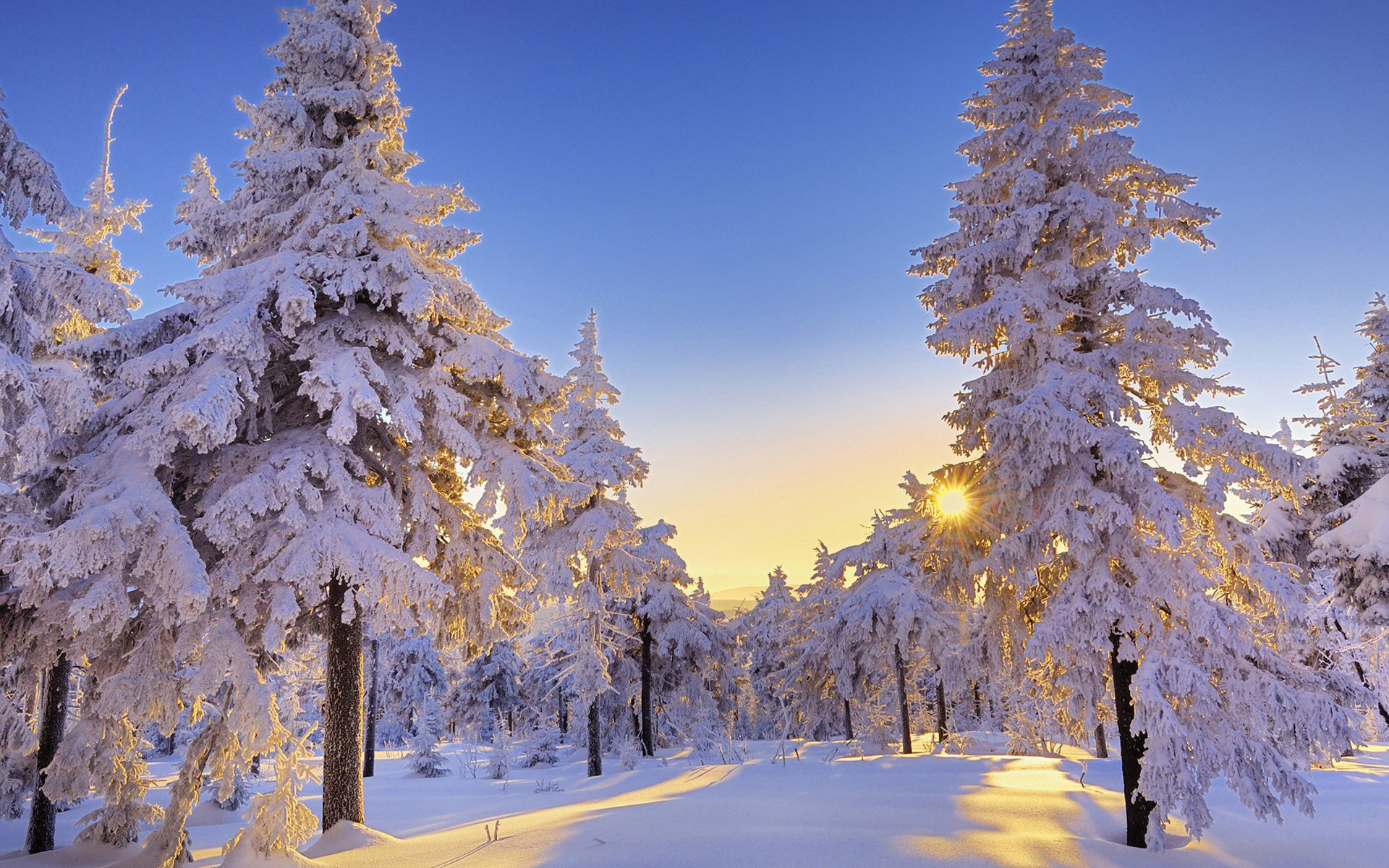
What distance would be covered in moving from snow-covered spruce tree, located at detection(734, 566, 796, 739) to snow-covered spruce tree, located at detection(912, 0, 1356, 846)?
27.6m

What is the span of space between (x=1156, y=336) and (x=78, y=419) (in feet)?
45.8

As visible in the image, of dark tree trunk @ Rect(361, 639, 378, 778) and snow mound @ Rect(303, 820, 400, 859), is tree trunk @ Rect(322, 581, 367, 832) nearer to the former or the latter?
snow mound @ Rect(303, 820, 400, 859)

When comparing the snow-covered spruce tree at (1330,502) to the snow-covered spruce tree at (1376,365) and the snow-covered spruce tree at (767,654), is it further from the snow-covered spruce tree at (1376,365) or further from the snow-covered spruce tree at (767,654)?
the snow-covered spruce tree at (767,654)

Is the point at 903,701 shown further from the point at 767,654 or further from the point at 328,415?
the point at 328,415

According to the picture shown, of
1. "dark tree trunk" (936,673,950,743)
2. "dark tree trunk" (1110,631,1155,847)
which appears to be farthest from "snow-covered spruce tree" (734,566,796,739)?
"dark tree trunk" (1110,631,1155,847)

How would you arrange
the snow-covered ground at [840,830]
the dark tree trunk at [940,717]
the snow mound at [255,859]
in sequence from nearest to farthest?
1. the snow mound at [255,859]
2. the snow-covered ground at [840,830]
3. the dark tree trunk at [940,717]

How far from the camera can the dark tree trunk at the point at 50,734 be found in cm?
1218

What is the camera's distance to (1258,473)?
32.0ft

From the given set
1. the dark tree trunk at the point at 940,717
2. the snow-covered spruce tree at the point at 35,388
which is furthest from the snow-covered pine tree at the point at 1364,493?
the snow-covered spruce tree at the point at 35,388

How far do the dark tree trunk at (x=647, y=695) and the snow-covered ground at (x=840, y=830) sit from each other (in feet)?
27.1

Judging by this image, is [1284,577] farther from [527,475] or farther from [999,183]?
[527,475]

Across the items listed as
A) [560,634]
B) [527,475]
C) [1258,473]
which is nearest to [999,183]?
[1258,473]

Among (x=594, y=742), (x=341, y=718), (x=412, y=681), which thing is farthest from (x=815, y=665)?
(x=412, y=681)

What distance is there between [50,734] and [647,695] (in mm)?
17526
